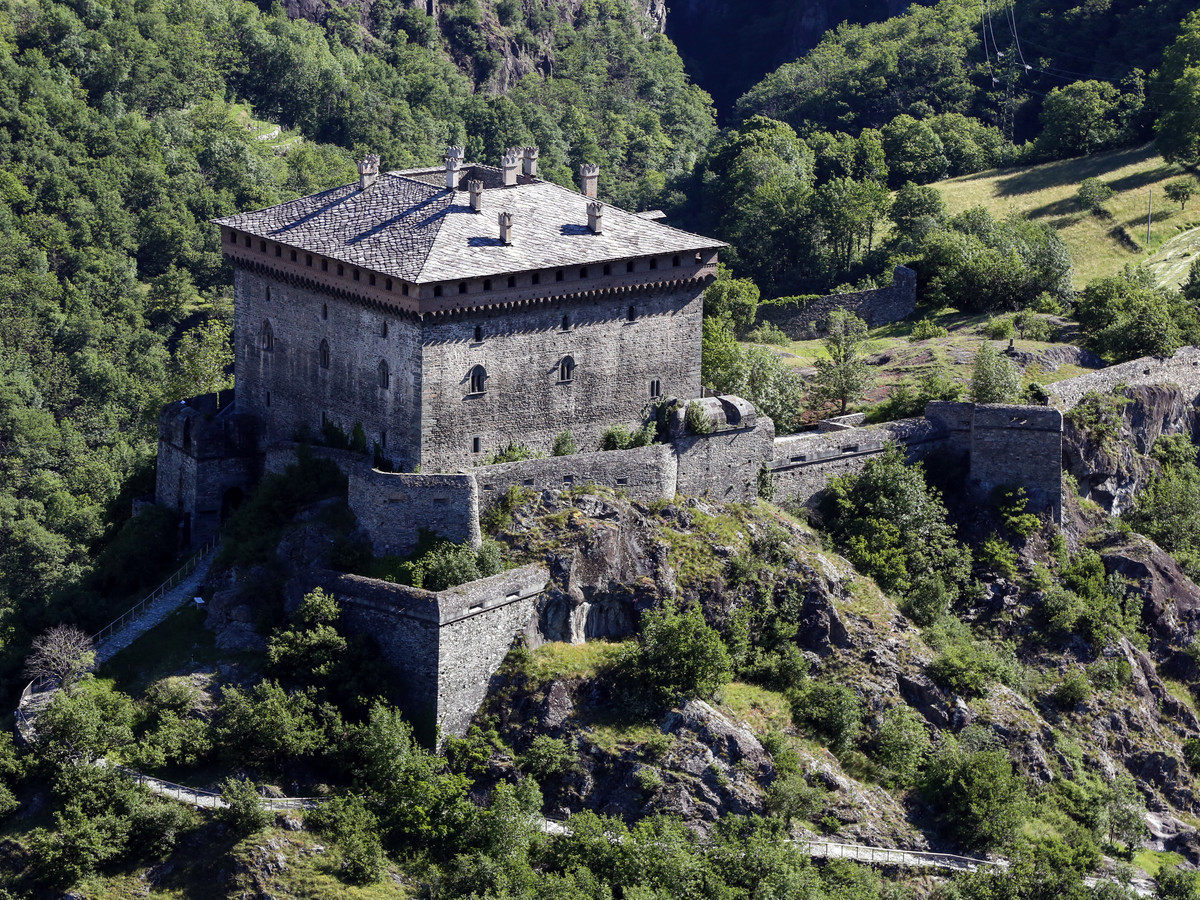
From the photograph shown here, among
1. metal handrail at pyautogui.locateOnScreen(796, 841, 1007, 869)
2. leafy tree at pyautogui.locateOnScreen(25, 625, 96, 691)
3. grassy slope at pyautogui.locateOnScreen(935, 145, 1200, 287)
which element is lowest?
metal handrail at pyautogui.locateOnScreen(796, 841, 1007, 869)

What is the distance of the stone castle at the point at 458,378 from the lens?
71.6 m

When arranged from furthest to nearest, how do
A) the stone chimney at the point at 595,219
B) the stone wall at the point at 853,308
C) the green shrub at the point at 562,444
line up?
the stone wall at the point at 853,308 → the stone chimney at the point at 595,219 → the green shrub at the point at 562,444

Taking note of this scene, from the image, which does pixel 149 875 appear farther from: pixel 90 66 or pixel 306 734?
pixel 90 66

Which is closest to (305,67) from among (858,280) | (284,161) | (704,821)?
(284,161)

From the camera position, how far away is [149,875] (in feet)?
214

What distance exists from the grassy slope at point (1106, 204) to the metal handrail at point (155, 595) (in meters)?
65.1

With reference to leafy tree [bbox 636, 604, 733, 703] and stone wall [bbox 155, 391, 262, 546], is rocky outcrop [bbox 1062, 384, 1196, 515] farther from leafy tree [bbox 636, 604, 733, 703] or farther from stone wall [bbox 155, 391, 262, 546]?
stone wall [bbox 155, 391, 262, 546]

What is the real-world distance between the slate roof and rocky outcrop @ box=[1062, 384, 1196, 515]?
2140 centimetres

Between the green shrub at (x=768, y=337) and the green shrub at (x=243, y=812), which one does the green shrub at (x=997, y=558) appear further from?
the green shrub at (x=243, y=812)

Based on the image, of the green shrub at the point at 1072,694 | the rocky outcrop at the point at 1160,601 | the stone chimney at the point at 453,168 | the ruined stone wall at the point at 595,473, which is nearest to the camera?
the ruined stone wall at the point at 595,473

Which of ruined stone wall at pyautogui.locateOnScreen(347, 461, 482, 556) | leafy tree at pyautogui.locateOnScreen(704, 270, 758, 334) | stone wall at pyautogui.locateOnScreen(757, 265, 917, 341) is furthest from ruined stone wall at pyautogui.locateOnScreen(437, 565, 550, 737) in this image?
stone wall at pyautogui.locateOnScreen(757, 265, 917, 341)

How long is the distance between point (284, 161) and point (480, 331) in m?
99.8

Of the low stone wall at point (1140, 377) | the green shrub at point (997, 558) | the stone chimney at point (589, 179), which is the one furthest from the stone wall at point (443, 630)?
the low stone wall at point (1140, 377)

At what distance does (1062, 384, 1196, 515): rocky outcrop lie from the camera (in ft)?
296
